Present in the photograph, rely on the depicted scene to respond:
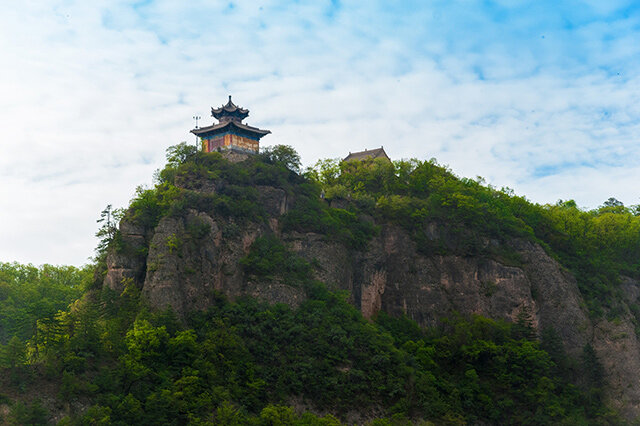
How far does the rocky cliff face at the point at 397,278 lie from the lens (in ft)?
163

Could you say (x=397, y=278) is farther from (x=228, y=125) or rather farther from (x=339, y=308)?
(x=228, y=125)

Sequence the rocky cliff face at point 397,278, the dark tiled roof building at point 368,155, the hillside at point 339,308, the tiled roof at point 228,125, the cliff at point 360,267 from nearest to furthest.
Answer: the hillside at point 339,308 → the rocky cliff face at point 397,278 → the cliff at point 360,267 → the tiled roof at point 228,125 → the dark tiled roof building at point 368,155

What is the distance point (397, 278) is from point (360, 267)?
3.95 m

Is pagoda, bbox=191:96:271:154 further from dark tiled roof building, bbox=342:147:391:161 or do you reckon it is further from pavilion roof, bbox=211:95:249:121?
dark tiled roof building, bbox=342:147:391:161

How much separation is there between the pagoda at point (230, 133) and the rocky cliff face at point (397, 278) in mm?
7961

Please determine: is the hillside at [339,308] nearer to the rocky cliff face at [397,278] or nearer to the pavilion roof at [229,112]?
the rocky cliff face at [397,278]

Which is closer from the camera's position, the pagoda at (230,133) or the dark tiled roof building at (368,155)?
the pagoda at (230,133)

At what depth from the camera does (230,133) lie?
6272 centimetres

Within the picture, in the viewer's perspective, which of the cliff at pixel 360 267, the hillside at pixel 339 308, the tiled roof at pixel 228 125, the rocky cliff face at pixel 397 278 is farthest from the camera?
the tiled roof at pixel 228 125

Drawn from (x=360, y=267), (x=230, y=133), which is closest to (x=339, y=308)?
(x=360, y=267)

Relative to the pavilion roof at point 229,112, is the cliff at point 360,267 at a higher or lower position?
lower

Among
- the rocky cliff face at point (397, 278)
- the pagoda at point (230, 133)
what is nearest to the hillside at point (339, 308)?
the rocky cliff face at point (397, 278)

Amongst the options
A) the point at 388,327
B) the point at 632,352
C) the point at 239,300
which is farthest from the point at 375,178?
the point at 632,352

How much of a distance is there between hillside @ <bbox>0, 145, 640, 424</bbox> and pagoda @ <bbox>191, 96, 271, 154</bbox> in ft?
15.2
